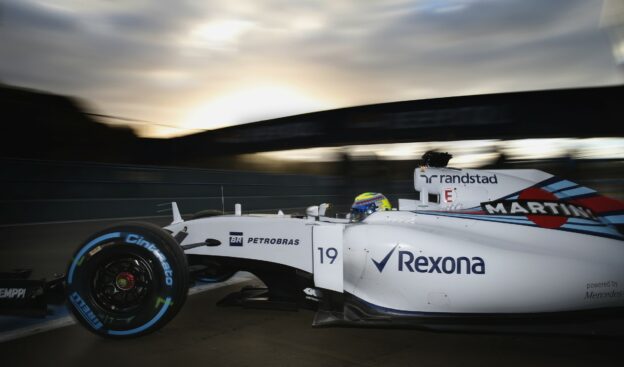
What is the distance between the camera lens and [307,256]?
11.1 feet

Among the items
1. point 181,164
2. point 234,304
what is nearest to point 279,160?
point 181,164

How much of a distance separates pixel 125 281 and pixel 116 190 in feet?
26.1

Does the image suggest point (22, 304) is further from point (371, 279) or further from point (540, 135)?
point (540, 135)

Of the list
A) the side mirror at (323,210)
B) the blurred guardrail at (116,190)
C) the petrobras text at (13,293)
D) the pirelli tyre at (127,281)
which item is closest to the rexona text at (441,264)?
the pirelli tyre at (127,281)

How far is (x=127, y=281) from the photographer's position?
10.2 ft

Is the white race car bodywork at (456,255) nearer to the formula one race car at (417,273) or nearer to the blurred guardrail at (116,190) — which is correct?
the formula one race car at (417,273)

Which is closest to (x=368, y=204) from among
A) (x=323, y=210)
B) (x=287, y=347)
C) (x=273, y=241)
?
(x=323, y=210)

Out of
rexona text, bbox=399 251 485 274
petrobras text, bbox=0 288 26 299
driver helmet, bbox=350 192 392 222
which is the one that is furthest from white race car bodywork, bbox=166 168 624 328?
driver helmet, bbox=350 192 392 222

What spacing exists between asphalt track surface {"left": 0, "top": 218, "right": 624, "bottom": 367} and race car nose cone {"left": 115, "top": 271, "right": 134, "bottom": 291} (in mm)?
377

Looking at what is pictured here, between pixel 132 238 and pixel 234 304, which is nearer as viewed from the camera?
pixel 132 238

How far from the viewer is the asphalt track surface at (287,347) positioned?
2.74 meters

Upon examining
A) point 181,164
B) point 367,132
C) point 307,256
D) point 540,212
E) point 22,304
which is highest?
point 367,132

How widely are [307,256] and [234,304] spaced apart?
819 millimetres

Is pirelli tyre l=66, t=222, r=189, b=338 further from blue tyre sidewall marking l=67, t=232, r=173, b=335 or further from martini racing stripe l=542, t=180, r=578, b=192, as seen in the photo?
martini racing stripe l=542, t=180, r=578, b=192
